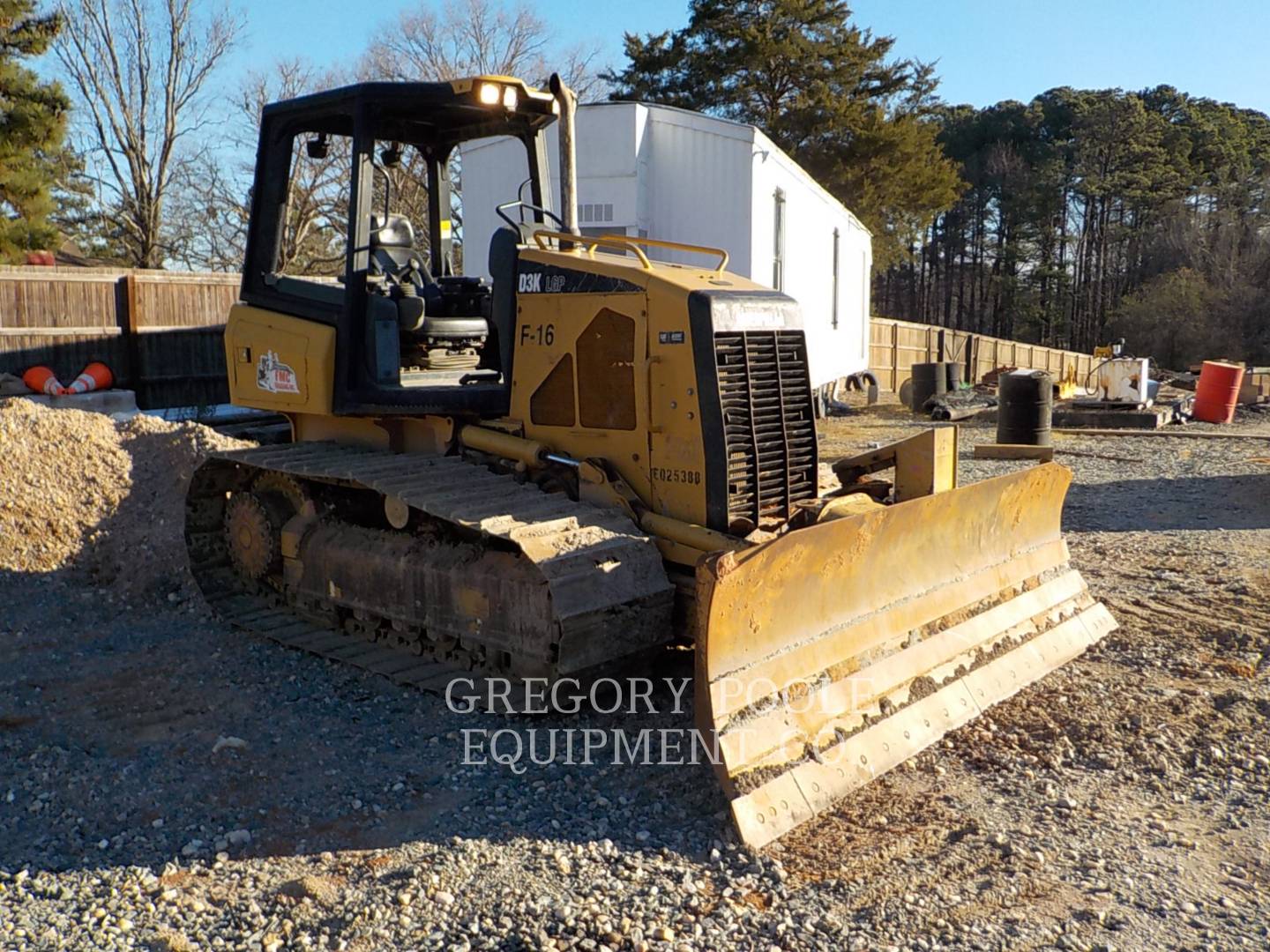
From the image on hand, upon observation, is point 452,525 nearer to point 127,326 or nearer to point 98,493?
point 98,493

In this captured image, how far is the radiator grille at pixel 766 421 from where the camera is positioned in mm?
5176

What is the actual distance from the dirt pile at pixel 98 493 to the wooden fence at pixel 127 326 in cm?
483

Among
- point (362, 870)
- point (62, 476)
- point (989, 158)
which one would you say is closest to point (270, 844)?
point (362, 870)

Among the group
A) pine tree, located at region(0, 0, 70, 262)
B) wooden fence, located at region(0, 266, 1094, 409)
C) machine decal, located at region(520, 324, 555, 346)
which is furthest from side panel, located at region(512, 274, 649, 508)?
pine tree, located at region(0, 0, 70, 262)

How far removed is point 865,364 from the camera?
25.6 metres

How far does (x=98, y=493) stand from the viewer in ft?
28.2

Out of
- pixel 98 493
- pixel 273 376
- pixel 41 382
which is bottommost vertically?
pixel 98 493

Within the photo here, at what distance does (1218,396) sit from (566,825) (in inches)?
741

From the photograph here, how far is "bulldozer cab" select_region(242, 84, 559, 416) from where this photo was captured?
5.88 m

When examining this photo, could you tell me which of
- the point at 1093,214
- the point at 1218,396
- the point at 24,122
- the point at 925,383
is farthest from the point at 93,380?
the point at 1093,214

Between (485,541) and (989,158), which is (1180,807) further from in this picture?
(989,158)

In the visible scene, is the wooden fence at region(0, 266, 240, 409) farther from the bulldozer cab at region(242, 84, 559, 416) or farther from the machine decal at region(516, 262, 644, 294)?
the machine decal at region(516, 262, 644, 294)

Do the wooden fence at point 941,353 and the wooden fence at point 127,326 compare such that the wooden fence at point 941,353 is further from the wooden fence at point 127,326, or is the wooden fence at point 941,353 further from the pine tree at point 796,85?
the wooden fence at point 127,326

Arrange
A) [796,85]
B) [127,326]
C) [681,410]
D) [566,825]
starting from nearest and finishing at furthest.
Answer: [566,825], [681,410], [127,326], [796,85]
